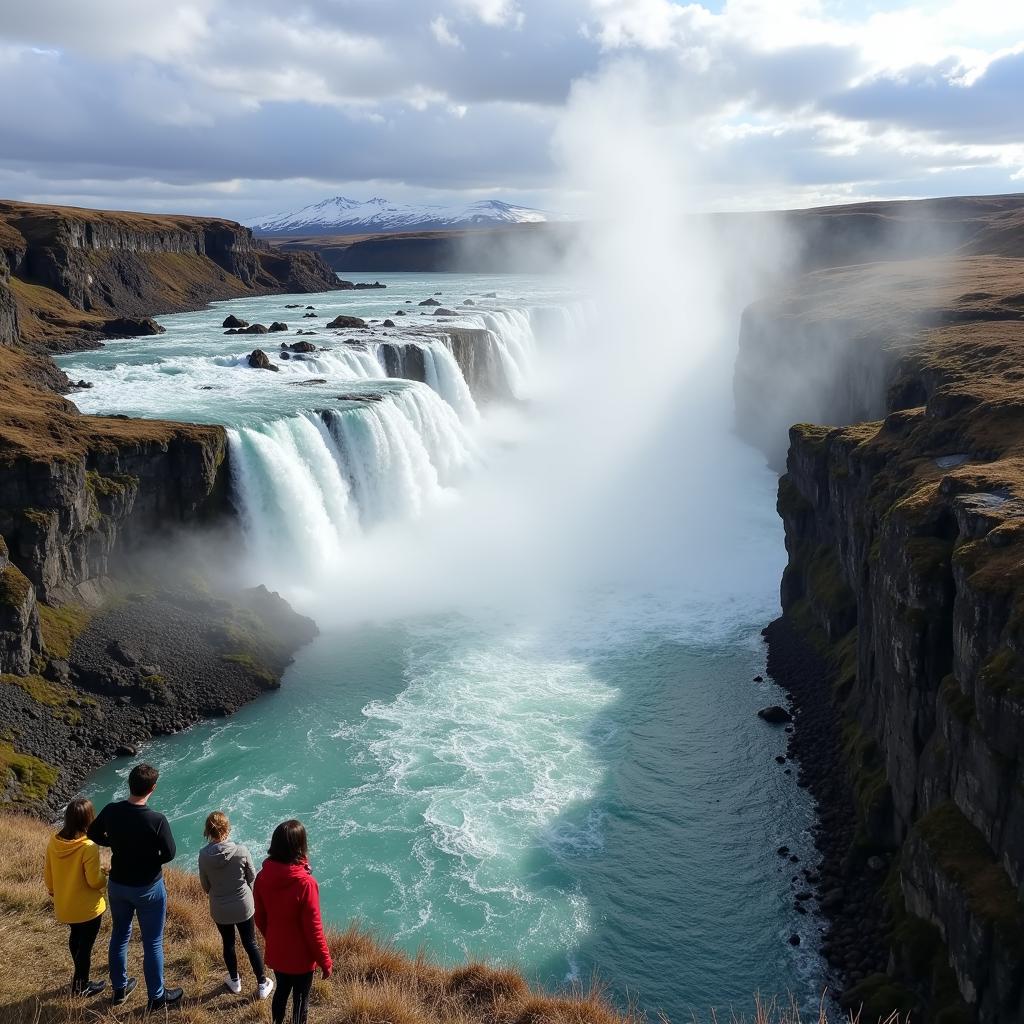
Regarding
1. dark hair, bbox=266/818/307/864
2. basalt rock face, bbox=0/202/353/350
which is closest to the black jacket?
dark hair, bbox=266/818/307/864

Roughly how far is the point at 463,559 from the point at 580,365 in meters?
40.4

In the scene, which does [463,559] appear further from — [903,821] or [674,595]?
[903,821]

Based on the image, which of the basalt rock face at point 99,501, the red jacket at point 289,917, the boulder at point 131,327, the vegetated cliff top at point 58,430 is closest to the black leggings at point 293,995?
the red jacket at point 289,917

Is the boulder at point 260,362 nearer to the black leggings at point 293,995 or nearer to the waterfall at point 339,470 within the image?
the waterfall at point 339,470

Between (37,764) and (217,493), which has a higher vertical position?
(217,493)

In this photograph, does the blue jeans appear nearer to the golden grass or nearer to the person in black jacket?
the person in black jacket

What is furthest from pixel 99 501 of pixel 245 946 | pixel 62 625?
pixel 245 946

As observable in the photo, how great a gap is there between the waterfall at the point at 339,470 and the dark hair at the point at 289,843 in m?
26.5

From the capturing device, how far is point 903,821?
18172 millimetres

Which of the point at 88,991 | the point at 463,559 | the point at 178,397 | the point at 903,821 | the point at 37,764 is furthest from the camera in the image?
the point at 178,397

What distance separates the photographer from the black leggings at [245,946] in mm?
9047

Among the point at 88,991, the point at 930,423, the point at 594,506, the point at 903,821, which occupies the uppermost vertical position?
the point at 930,423

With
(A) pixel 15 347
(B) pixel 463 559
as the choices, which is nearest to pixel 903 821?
(B) pixel 463 559

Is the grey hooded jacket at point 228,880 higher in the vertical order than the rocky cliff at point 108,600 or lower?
higher
